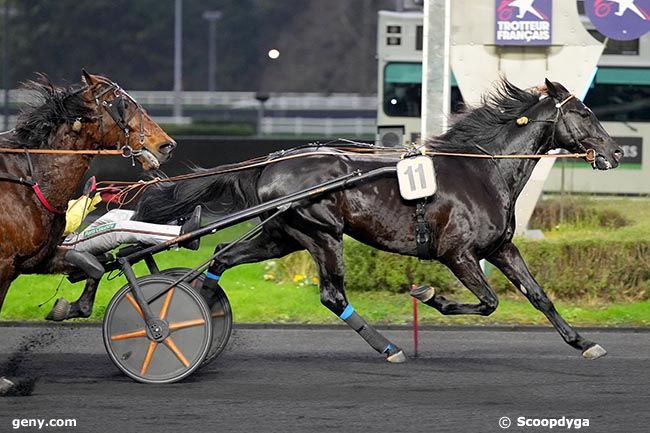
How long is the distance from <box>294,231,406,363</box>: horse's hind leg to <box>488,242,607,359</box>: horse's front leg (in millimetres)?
885

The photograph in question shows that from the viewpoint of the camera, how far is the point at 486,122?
8.06 m

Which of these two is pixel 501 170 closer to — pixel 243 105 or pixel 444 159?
pixel 444 159

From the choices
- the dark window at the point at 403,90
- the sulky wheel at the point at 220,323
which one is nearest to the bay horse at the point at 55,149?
the sulky wheel at the point at 220,323

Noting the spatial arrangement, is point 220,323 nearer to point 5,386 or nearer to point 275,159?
point 275,159

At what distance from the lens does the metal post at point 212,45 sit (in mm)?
46875

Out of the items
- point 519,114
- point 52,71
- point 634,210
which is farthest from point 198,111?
point 519,114

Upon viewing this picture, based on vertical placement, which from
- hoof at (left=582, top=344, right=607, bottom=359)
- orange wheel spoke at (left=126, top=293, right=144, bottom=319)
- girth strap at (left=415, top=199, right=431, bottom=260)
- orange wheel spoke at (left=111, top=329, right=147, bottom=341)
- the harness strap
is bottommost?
hoof at (left=582, top=344, right=607, bottom=359)

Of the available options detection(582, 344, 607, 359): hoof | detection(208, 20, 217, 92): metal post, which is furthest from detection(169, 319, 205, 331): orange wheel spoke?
detection(208, 20, 217, 92): metal post

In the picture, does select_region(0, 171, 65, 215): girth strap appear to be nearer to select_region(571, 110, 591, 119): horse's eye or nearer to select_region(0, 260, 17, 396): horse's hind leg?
select_region(0, 260, 17, 396): horse's hind leg

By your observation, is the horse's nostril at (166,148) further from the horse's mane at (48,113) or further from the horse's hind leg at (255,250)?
the horse's hind leg at (255,250)

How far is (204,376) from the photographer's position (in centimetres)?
744

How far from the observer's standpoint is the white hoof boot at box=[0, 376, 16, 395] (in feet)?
22.3

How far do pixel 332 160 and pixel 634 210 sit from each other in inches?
243

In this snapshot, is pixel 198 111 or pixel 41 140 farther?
pixel 198 111
